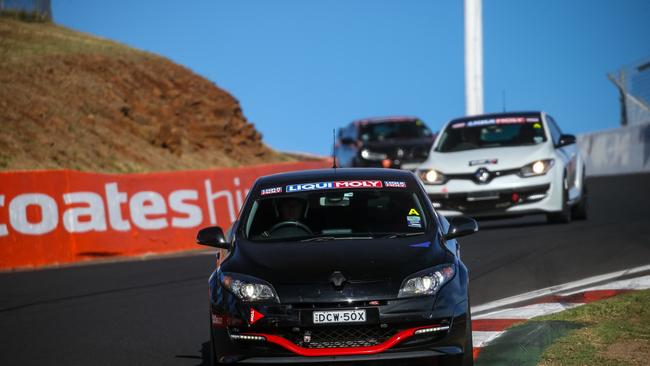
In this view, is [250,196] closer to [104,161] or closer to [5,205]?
[5,205]

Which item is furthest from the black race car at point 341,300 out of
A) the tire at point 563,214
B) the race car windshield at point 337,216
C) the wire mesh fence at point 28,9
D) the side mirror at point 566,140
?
the wire mesh fence at point 28,9

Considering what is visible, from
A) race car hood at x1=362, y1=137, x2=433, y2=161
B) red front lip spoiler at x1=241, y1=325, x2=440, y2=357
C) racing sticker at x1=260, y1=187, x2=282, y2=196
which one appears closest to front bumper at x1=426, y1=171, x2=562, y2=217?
racing sticker at x1=260, y1=187, x2=282, y2=196

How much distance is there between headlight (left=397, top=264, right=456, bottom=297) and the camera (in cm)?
657

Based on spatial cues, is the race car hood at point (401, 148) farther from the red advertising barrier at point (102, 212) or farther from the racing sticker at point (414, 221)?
the racing sticker at point (414, 221)

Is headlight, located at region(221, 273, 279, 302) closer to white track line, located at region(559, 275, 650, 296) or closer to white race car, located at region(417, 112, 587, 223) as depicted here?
white track line, located at region(559, 275, 650, 296)

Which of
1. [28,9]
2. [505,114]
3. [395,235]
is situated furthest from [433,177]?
[28,9]

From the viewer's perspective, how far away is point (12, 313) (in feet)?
38.1

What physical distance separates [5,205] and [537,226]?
24.2 ft

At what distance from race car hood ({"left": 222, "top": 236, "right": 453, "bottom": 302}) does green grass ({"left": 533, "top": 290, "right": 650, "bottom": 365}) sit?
106 cm

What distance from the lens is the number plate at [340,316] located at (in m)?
6.44

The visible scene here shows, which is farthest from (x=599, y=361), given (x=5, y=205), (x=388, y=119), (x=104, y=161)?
(x=104, y=161)

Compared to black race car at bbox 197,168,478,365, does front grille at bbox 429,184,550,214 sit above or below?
below

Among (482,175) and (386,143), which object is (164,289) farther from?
(386,143)

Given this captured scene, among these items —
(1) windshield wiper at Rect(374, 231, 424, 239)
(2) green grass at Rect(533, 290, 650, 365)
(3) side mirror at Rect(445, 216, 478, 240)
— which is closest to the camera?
(2) green grass at Rect(533, 290, 650, 365)
